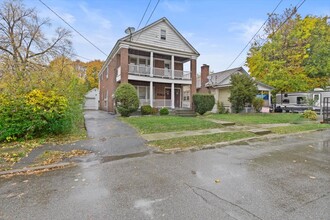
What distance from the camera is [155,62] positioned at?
20938mm

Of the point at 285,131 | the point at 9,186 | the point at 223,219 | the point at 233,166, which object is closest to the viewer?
the point at 223,219

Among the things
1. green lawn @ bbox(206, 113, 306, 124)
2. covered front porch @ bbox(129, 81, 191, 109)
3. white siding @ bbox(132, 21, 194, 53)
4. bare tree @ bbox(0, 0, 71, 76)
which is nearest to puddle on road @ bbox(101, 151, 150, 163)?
green lawn @ bbox(206, 113, 306, 124)

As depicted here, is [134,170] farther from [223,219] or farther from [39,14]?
[39,14]

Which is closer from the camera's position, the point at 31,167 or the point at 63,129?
the point at 31,167

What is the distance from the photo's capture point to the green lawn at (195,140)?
6938 mm

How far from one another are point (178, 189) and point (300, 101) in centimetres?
2397

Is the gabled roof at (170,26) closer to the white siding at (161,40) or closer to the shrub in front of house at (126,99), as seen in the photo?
the white siding at (161,40)

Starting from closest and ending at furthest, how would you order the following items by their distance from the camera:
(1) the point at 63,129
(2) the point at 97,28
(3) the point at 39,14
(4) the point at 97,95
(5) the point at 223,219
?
(5) the point at 223,219, (1) the point at 63,129, (2) the point at 97,28, (3) the point at 39,14, (4) the point at 97,95

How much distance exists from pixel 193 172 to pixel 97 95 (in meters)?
33.4

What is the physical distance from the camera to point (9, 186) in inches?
151

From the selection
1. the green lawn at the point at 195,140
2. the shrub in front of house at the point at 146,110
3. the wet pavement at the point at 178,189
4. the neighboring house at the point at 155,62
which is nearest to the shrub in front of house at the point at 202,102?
the neighboring house at the point at 155,62

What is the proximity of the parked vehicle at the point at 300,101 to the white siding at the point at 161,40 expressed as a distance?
13.3m

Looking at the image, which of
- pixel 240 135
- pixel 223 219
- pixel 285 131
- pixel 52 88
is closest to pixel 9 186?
pixel 223 219

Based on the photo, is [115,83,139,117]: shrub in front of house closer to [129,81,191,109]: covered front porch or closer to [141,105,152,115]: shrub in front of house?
[141,105,152,115]: shrub in front of house
